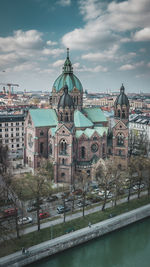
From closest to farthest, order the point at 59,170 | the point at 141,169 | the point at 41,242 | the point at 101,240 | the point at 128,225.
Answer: the point at 41,242
the point at 101,240
the point at 128,225
the point at 141,169
the point at 59,170

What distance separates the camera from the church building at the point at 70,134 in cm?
5347

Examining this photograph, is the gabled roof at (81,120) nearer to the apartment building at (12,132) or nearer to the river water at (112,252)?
the river water at (112,252)

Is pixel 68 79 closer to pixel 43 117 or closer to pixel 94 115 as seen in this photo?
pixel 43 117

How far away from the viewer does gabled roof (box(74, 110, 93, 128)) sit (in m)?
58.7

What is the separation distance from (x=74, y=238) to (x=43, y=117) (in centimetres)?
3304

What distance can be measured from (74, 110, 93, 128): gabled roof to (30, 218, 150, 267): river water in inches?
1044

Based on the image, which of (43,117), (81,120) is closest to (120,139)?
(81,120)

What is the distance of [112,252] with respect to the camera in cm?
3712

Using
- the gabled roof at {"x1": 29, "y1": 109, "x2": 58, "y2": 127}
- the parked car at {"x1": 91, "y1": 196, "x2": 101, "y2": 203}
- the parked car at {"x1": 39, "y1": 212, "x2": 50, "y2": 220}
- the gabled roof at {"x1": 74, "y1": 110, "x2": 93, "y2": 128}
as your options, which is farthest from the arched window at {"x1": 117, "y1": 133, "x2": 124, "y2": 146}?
the parked car at {"x1": 39, "y1": 212, "x2": 50, "y2": 220}

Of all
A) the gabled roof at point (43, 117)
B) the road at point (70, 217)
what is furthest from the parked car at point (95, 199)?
the gabled roof at point (43, 117)

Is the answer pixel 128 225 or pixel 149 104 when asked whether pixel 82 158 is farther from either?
pixel 149 104

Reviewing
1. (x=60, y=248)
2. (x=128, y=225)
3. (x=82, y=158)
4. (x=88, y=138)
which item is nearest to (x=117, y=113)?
(x=88, y=138)

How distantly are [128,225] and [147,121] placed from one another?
57307 mm

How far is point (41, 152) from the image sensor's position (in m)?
60.6
